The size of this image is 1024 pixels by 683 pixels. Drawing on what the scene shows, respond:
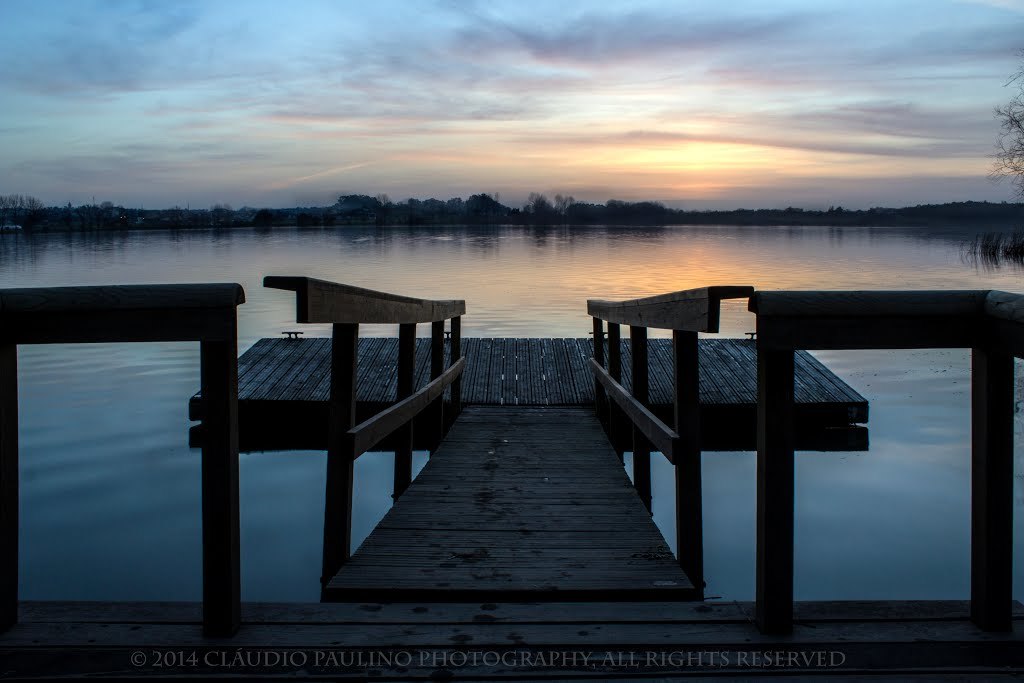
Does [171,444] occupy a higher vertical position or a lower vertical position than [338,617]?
lower

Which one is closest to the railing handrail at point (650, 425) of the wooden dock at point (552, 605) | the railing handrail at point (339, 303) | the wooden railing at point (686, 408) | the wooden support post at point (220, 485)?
the wooden railing at point (686, 408)

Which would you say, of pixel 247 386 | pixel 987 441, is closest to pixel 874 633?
pixel 987 441

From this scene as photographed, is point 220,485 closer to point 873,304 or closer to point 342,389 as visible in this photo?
point 342,389

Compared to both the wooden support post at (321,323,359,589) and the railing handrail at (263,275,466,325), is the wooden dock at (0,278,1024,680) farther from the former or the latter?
the wooden support post at (321,323,359,589)

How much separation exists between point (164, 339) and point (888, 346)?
90.1 inches

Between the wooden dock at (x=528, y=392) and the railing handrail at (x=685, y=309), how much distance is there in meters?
4.36

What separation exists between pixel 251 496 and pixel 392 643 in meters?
6.89

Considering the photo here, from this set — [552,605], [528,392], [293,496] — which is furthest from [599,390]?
[552,605]

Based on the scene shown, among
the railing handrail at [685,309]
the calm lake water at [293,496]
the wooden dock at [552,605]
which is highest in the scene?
the railing handrail at [685,309]

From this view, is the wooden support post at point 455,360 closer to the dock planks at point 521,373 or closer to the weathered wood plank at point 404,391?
the dock planks at point 521,373

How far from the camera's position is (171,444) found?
34.8 feet

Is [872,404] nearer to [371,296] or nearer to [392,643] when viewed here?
[371,296]

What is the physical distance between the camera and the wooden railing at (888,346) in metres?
2.44

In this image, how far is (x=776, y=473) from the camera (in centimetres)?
251
